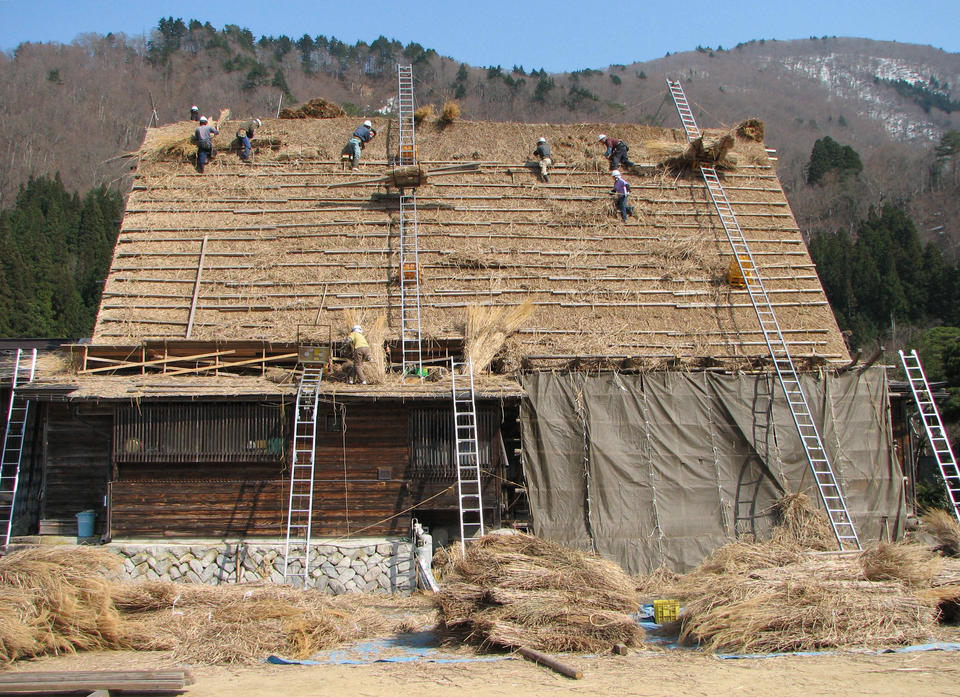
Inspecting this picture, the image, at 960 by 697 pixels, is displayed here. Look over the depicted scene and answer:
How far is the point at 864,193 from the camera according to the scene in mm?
63812

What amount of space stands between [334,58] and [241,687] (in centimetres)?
10591

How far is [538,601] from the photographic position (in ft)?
29.2

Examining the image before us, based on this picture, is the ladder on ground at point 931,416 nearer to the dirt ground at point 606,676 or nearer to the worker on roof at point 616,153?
the dirt ground at point 606,676

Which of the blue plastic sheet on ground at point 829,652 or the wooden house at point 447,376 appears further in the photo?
the wooden house at point 447,376

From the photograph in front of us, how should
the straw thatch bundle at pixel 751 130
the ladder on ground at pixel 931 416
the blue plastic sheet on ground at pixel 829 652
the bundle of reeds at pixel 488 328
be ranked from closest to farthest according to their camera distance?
the blue plastic sheet on ground at pixel 829 652 → the ladder on ground at pixel 931 416 → the bundle of reeds at pixel 488 328 → the straw thatch bundle at pixel 751 130

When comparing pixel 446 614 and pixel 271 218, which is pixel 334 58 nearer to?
pixel 271 218

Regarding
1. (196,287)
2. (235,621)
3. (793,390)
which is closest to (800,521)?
(793,390)

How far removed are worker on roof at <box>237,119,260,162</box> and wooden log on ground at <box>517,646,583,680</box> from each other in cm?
1370

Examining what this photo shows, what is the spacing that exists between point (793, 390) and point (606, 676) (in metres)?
7.88

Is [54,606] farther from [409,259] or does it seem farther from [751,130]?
[751,130]

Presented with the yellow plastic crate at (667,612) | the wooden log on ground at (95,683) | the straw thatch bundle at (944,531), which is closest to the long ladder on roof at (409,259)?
the yellow plastic crate at (667,612)

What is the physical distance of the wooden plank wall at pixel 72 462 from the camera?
534 inches

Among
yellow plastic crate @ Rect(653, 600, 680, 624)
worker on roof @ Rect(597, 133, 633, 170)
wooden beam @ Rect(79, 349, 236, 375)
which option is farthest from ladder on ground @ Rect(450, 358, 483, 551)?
worker on roof @ Rect(597, 133, 633, 170)

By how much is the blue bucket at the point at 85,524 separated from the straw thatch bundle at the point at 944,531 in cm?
1382
